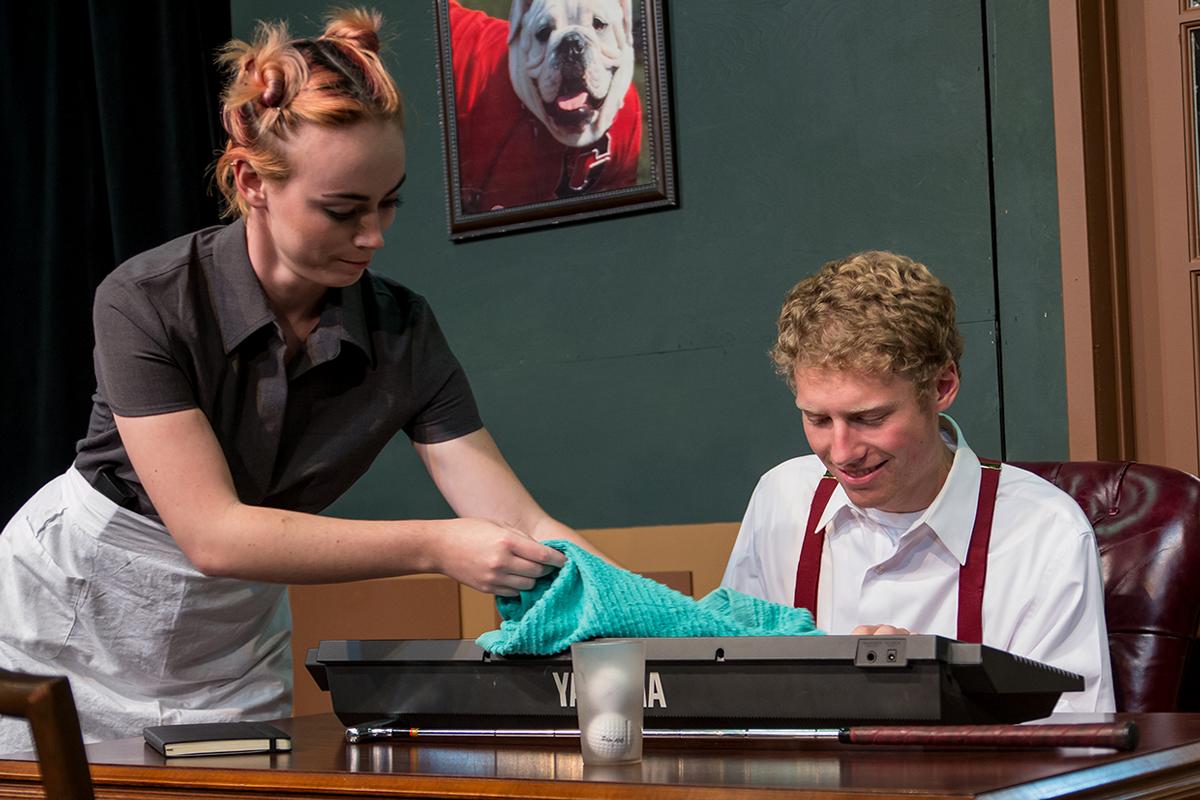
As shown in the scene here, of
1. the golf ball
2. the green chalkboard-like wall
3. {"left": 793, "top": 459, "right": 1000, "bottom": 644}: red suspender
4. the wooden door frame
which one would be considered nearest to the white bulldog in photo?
the green chalkboard-like wall

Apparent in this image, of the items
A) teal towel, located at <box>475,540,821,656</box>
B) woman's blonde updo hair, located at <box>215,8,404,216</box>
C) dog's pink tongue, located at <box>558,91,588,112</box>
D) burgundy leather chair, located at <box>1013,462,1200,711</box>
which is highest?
dog's pink tongue, located at <box>558,91,588,112</box>

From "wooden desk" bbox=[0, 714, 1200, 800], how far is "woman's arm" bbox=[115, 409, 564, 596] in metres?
0.19

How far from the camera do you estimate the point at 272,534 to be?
149cm

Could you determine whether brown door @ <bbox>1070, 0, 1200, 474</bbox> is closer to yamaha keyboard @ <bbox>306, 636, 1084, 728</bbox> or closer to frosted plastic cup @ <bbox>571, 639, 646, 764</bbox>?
yamaha keyboard @ <bbox>306, 636, 1084, 728</bbox>

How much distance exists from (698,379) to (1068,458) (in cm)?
74

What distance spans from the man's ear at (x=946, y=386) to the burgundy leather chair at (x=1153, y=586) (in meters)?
0.27

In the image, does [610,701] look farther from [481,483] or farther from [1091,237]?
[1091,237]

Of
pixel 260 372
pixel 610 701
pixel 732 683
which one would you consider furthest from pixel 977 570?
pixel 260 372

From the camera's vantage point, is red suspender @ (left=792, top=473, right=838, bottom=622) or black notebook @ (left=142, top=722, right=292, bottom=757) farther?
red suspender @ (left=792, top=473, right=838, bottom=622)

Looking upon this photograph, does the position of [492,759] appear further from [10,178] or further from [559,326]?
[10,178]

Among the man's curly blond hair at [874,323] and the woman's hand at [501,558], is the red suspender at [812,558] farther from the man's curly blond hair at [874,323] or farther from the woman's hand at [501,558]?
the woman's hand at [501,558]

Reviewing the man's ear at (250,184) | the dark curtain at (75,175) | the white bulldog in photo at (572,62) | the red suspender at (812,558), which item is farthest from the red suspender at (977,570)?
the dark curtain at (75,175)

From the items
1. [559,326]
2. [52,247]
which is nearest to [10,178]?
[52,247]

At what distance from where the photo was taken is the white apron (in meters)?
1.78
